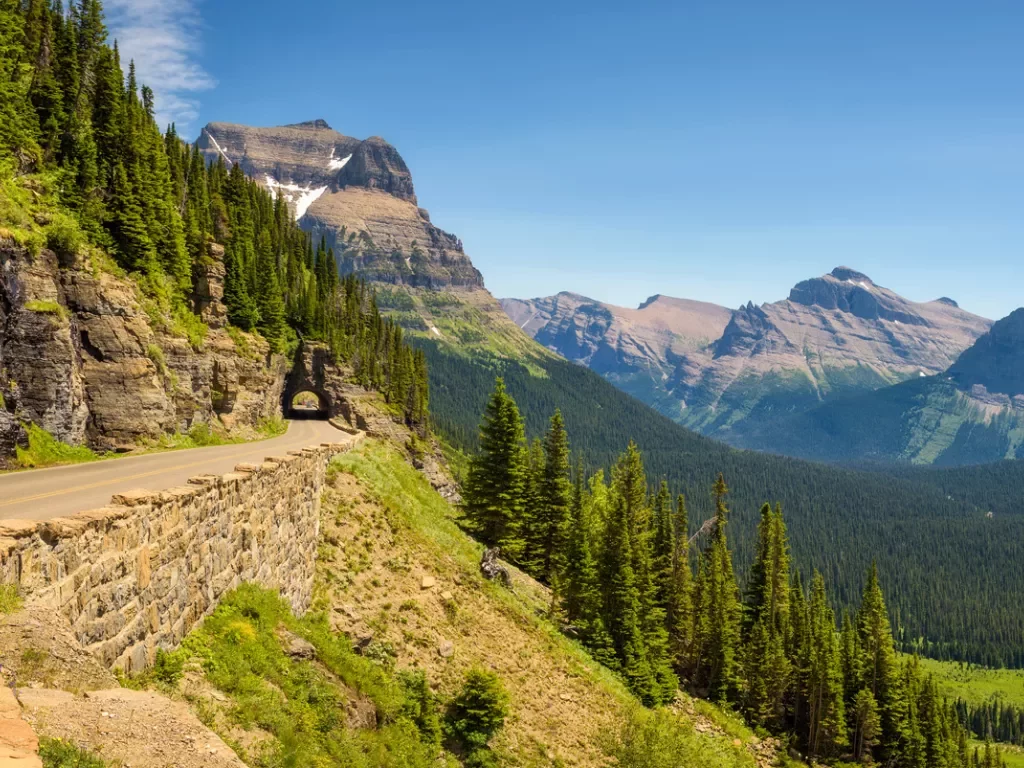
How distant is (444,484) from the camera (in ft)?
303

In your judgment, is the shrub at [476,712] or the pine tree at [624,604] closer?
the shrub at [476,712]

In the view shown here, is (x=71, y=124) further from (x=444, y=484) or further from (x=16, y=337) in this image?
(x=444, y=484)

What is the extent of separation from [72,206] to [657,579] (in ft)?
181

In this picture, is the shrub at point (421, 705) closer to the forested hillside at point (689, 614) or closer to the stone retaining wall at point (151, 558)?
the stone retaining wall at point (151, 558)

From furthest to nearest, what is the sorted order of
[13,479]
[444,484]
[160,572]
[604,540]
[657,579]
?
[444,484] < [657,579] < [604,540] < [13,479] < [160,572]

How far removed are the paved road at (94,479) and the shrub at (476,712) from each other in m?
11.8

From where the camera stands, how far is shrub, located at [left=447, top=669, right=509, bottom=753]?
2564 cm

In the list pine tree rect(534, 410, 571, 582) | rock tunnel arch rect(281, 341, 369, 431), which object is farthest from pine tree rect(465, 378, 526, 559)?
rock tunnel arch rect(281, 341, 369, 431)

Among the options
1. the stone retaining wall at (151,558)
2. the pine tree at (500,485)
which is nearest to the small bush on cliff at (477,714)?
the stone retaining wall at (151,558)

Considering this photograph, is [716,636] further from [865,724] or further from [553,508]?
[553,508]

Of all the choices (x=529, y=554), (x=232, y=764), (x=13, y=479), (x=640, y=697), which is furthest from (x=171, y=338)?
(x=232, y=764)

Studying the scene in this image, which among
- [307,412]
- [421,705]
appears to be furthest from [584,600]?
[307,412]

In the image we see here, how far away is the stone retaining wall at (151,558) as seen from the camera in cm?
1081

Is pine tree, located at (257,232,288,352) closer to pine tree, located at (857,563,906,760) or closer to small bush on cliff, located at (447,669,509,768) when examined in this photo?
small bush on cliff, located at (447,669,509,768)
